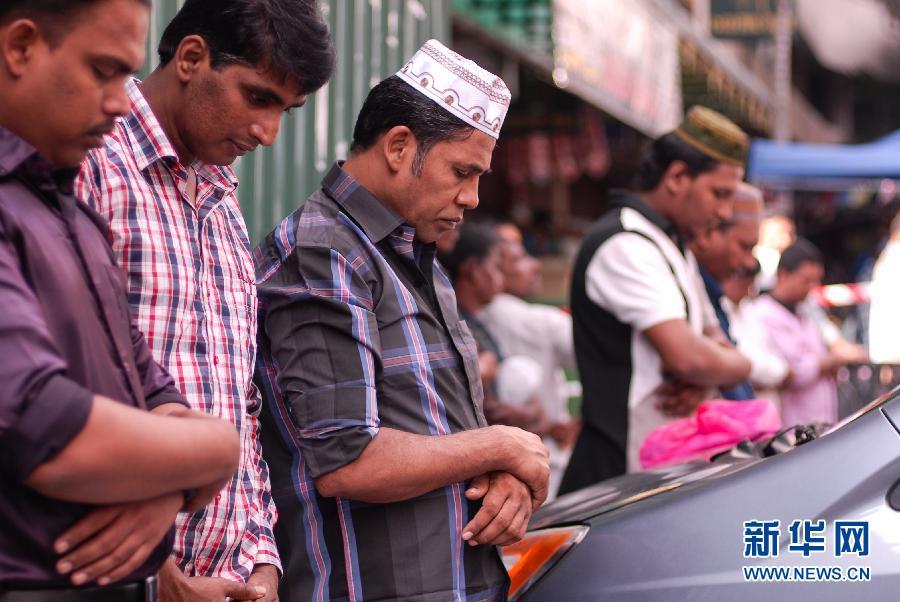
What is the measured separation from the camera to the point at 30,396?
1.53 meters

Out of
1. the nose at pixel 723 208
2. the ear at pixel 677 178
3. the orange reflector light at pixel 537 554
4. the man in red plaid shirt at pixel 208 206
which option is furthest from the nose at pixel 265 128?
the nose at pixel 723 208

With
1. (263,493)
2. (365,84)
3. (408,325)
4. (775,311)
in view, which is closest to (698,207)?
(365,84)

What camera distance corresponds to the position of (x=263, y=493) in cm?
248

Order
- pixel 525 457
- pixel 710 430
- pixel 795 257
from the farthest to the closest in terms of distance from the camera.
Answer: pixel 795 257 → pixel 710 430 → pixel 525 457

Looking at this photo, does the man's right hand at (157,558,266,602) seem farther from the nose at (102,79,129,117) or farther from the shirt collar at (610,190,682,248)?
the shirt collar at (610,190,682,248)

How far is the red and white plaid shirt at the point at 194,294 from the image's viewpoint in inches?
86.5

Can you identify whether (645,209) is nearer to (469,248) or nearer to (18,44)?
(469,248)

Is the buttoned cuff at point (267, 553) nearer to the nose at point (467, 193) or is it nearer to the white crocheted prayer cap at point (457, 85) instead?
the nose at point (467, 193)

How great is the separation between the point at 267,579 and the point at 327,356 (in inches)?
17.9

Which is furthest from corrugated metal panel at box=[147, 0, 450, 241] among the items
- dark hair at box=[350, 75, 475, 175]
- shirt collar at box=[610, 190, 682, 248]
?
dark hair at box=[350, 75, 475, 175]

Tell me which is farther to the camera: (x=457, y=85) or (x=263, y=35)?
(x=457, y=85)

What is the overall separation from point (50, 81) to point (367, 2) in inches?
154

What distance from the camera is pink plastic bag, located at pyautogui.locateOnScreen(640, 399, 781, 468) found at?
3.67 meters

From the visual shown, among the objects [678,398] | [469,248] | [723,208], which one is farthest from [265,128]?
[469,248]
